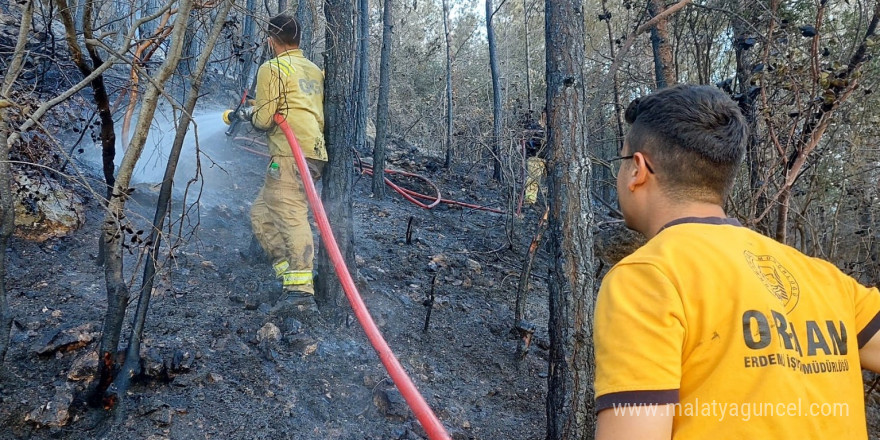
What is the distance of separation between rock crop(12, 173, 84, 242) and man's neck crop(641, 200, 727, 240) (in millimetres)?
4697

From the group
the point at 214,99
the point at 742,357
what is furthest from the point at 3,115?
the point at 214,99

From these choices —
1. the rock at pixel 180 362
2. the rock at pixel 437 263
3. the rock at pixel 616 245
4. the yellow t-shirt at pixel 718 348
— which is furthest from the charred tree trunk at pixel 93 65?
the rock at pixel 616 245

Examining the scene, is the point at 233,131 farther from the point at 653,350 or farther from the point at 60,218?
the point at 653,350

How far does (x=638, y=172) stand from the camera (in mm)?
1435

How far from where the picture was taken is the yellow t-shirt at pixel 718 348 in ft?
3.62

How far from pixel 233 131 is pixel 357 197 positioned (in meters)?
2.19

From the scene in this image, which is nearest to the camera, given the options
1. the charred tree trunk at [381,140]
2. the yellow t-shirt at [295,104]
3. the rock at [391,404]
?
the rock at [391,404]

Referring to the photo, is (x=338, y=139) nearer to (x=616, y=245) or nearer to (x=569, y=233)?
(x=569, y=233)

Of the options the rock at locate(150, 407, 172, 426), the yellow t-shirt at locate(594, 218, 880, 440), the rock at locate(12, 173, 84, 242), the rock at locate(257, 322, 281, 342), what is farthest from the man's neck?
the rock at locate(12, 173, 84, 242)

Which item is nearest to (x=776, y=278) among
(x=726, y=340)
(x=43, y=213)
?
(x=726, y=340)

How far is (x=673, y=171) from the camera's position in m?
1.39

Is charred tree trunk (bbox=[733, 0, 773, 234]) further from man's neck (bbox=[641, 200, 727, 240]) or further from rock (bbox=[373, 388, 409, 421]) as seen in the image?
man's neck (bbox=[641, 200, 727, 240])

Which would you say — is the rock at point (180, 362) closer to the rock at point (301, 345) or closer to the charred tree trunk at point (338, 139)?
the rock at point (301, 345)

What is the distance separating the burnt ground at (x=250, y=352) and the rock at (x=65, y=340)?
1 cm
